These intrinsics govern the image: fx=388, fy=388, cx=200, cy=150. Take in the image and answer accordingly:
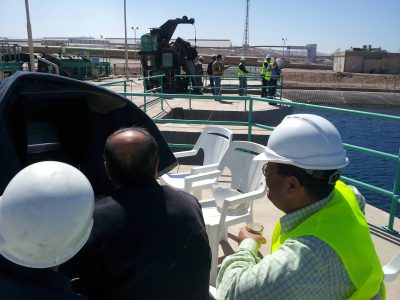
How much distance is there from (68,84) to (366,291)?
1934 mm

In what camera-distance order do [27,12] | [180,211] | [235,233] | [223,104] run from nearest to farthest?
[180,211], [235,233], [223,104], [27,12]

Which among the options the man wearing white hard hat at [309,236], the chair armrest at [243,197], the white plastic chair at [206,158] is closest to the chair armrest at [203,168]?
the white plastic chair at [206,158]

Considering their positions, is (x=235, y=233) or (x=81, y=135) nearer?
(x=81, y=135)

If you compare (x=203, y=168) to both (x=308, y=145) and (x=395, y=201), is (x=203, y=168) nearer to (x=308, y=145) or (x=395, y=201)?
(x=395, y=201)

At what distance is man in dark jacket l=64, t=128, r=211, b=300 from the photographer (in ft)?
4.86

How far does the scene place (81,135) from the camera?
2936mm

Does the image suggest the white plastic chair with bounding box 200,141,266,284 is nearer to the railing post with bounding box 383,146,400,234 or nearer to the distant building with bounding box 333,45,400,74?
the railing post with bounding box 383,146,400,234

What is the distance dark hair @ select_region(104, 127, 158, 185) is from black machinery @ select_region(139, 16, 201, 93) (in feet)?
44.8

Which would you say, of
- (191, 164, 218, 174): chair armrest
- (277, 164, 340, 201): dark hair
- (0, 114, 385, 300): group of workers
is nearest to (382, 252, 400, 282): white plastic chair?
(0, 114, 385, 300): group of workers

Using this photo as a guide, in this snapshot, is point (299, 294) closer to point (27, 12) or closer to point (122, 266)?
point (122, 266)

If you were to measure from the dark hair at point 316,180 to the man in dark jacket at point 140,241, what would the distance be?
20.6 inches

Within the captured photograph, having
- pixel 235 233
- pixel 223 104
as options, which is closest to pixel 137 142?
pixel 235 233

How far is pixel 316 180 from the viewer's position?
1.37m

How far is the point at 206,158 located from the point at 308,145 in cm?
323
